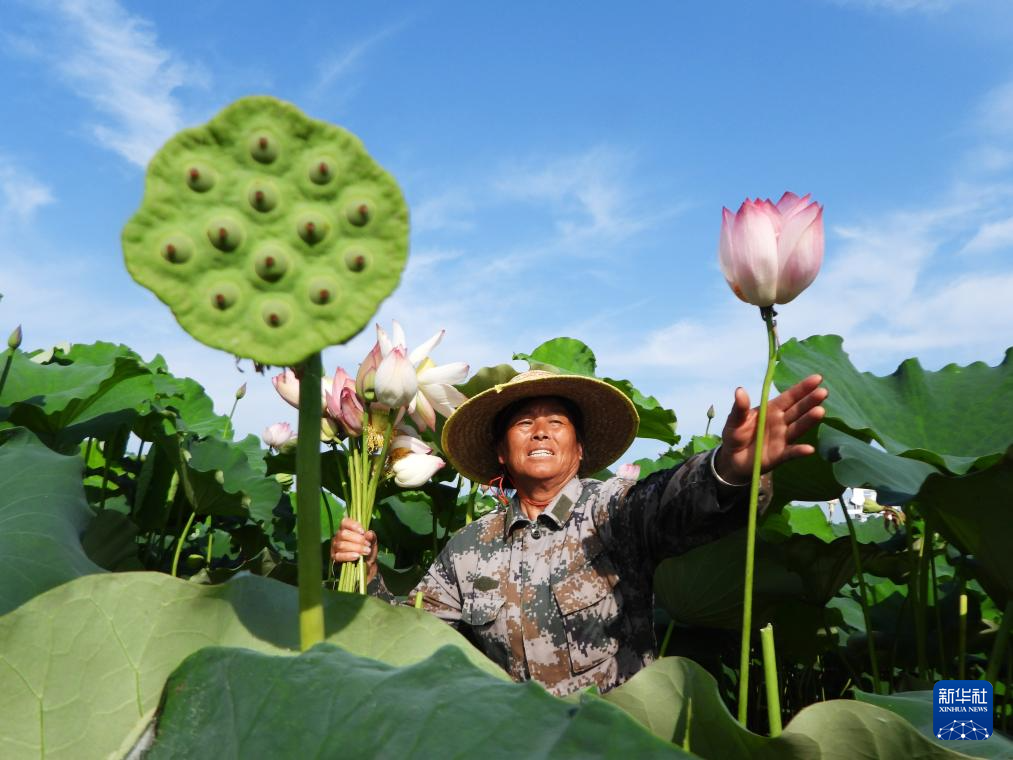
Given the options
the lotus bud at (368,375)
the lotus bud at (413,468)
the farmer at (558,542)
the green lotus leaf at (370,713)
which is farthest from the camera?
the farmer at (558,542)

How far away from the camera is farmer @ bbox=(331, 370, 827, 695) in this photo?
1.99m

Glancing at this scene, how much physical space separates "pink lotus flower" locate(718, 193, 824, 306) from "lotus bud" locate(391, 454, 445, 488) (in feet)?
2.40

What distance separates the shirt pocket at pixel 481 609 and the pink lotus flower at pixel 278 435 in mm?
609

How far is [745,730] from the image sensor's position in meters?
0.67

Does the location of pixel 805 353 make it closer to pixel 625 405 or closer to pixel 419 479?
pixel 625 405

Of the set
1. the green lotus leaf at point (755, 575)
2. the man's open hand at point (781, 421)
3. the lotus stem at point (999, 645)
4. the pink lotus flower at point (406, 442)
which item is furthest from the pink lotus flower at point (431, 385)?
the lotus stem at point (999, 645)

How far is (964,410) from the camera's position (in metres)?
2.20

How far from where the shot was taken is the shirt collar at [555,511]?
2.19 meters

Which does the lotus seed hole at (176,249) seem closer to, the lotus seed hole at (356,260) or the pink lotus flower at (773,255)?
the lotus seed hole at (356,260)

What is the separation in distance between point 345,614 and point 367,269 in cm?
29

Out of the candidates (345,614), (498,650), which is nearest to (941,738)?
(345,614)

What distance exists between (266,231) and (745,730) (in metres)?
0.52

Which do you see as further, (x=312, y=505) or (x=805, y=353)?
(x=805, y=353)

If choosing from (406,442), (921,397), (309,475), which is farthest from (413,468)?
(921,397)
